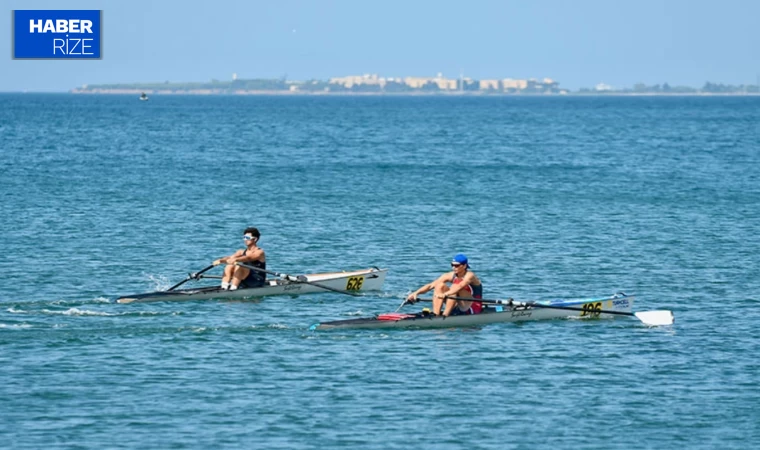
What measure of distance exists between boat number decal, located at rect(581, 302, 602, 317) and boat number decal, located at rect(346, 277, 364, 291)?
6.45 meters

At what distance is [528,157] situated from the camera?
304 feet

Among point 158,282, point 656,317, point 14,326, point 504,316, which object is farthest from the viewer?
point 158,282

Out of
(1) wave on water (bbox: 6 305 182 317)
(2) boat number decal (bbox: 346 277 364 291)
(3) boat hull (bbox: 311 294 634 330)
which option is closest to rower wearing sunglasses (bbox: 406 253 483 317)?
(3) boat hull (bbox: 311 294 634 330)

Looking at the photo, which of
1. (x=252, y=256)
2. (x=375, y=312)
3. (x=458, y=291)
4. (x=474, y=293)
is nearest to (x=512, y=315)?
(x=474, y=293)

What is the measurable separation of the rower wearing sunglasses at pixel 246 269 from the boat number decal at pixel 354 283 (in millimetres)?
2259

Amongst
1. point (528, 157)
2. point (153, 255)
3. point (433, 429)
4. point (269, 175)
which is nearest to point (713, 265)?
point (153, 255)

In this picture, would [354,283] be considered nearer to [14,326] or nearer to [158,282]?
[158,282]

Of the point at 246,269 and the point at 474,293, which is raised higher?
the point at 474,293

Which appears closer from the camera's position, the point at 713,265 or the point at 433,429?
the point at 433,429

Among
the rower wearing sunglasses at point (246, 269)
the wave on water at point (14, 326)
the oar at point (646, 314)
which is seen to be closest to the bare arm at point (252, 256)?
Answer: the rower wearing sunglasses at point (246, 269)

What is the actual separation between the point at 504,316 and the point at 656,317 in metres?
3.45

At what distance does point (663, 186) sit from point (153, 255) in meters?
35.2

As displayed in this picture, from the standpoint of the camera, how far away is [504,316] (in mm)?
28797

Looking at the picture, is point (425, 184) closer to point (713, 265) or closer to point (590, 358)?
point (713, 265)
